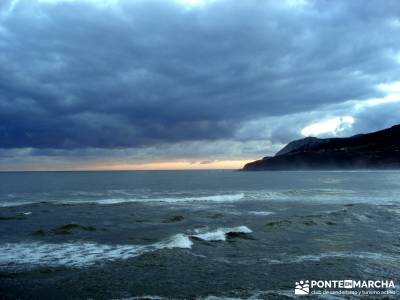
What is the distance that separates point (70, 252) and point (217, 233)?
11096 millimetres

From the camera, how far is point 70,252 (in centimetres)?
2362

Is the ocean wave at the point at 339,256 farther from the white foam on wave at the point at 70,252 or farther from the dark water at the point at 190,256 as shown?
the white foam on wave at the point at 70,252

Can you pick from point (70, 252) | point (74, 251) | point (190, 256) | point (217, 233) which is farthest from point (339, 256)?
point (70, 252)

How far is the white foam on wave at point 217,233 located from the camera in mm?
27133

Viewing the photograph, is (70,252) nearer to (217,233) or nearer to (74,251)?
(74,251)

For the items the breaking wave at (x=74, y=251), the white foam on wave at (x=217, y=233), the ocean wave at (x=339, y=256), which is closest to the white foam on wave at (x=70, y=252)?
the breaking wave at (x=74, y=251)

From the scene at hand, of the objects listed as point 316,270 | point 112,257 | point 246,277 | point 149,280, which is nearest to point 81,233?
point 112,257

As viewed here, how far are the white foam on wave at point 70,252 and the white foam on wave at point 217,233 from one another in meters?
1.52

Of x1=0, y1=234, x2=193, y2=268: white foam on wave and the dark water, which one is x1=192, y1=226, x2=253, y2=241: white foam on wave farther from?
x1=0, y1=234, x2=193, y2=268: white foam on wave

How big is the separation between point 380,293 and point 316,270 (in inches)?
152

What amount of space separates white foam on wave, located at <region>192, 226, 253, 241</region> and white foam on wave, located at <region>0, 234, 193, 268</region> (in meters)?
1.52

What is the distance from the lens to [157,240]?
2733cm

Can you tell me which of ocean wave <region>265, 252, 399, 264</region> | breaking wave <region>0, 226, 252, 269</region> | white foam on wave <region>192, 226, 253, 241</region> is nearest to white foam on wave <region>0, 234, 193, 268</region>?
breaking wave <region>0, 226, 252, 269</region>

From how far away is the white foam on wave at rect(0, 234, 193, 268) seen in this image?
68.7 feet
